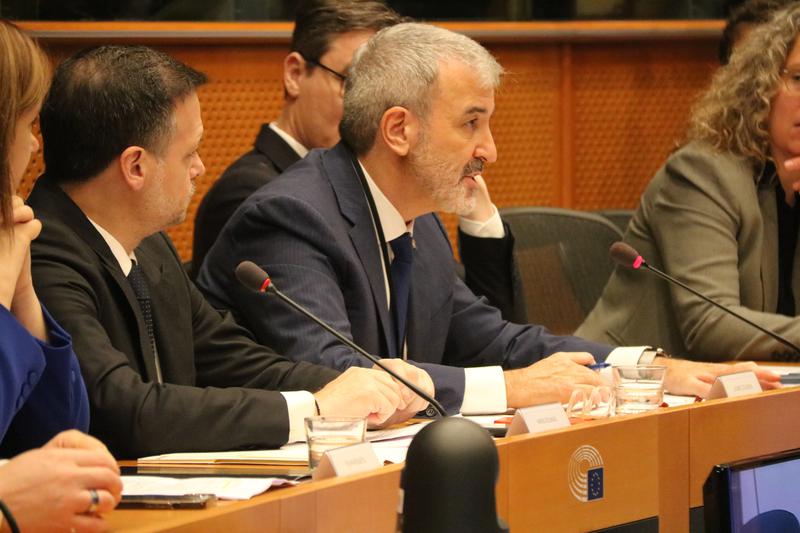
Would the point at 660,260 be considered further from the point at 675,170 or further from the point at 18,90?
the point at 18,90

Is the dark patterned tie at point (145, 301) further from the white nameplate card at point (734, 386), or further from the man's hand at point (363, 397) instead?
the white nameplate card at point (734, 386)

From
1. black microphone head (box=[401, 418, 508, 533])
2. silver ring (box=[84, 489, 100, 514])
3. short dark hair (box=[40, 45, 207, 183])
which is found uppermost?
short dark hair (box=[40, 45, 207, 183])

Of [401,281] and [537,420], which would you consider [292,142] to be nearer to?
[401,281]

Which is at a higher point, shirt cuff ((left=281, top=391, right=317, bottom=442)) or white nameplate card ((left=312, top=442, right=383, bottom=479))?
white nameplate card ((left=312, top=442, right=383, bottom=479))

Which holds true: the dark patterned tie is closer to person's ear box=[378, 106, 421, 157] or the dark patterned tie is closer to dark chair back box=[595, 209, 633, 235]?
person's ear box=[378, 106, 421, 157]

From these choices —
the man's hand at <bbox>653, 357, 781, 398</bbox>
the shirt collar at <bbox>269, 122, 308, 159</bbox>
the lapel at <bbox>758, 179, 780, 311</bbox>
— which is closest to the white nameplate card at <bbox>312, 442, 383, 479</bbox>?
the man's hand at <bbox>653, 357, 781, 398</bbox>

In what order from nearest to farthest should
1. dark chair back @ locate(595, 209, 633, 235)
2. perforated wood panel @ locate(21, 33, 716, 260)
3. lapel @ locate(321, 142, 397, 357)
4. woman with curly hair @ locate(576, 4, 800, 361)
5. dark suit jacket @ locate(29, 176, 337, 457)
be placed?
dark suit jacket @ locate(29, 176, 337, 457)
lapel @ locate(321, 142, 397, 357)
woman with curly hair @ locate(576, 4, 800, 361)
dark chair back @ locate(595, 209, 633, 235)
perforated wood panel @ locate(21, 33, 716, 260)

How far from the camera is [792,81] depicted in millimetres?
3207

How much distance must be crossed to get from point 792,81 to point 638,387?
54.8 inches

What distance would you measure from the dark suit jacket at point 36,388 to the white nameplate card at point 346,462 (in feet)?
1.36

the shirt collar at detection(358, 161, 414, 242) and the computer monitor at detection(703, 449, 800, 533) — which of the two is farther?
the shirt collar at detection(358, 161, 414, 242)

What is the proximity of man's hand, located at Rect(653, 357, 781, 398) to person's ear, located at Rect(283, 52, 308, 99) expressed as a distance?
5.07 feet

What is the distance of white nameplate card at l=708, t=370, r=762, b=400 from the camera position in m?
2.20

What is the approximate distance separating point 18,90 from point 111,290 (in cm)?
42
